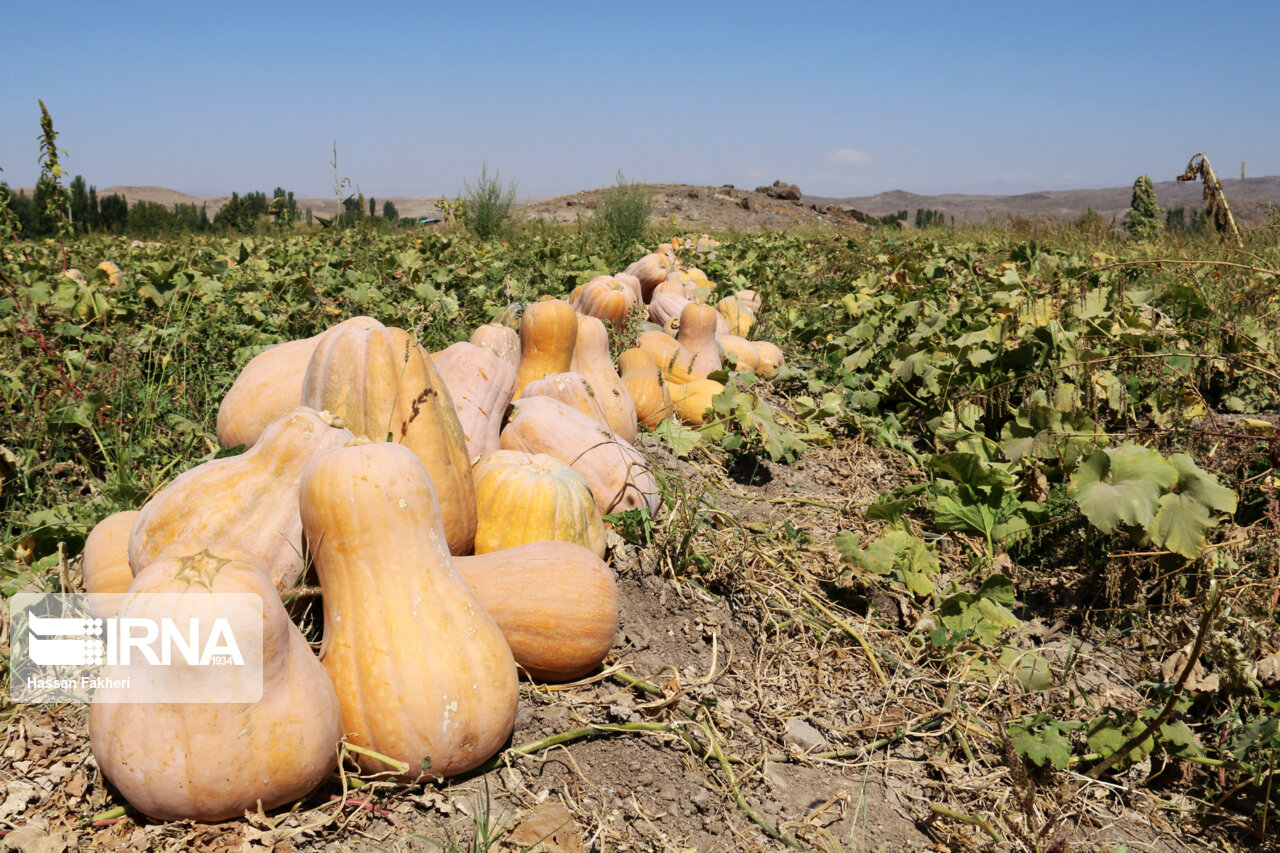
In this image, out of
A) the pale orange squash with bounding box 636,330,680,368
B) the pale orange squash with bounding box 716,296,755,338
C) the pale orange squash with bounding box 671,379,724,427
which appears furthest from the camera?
the pale orange squash with bounding box 716,296,755,338

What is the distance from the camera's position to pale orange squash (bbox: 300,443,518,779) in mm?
1766

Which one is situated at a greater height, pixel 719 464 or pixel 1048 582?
pixel 719 464

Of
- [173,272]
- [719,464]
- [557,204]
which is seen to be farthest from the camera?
[557,204]

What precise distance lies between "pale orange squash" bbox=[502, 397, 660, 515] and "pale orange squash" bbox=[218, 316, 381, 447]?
721mm

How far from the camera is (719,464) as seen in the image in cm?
393

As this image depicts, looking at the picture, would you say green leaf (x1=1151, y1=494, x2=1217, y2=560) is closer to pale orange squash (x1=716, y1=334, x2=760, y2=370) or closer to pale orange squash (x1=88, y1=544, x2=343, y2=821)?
pale orange squash (x1=88, y1=544, x2=343, y2=821)

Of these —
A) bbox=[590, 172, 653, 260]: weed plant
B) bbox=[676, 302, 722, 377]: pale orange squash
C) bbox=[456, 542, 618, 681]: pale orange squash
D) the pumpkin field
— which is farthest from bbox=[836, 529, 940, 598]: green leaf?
bbox=[590, 172, 653, 260]: weed plant

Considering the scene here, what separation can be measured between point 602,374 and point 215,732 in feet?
8.29

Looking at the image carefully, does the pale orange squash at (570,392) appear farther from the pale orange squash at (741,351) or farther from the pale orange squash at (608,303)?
the pale orange squash at (741,351)

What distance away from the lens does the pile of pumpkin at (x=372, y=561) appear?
5.19ft

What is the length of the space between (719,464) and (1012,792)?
6.82 ft

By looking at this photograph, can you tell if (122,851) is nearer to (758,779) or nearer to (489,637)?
(489,637)

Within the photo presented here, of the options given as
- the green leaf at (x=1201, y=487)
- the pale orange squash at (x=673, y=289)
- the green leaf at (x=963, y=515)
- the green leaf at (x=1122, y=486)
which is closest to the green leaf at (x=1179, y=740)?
the green leaf at (x=1122, y=486)

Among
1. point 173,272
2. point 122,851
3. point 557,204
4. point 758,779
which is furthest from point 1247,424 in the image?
point 557,204
